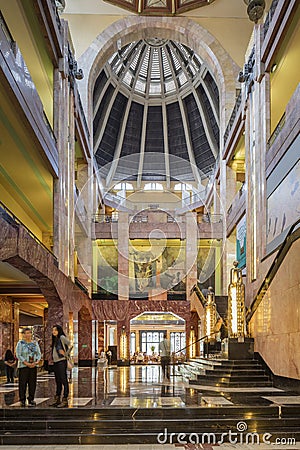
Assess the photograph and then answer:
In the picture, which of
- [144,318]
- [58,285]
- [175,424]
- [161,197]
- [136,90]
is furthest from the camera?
[161,197]

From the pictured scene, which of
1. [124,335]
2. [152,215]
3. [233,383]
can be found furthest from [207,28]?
[233,383]

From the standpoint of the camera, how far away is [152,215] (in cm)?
3012

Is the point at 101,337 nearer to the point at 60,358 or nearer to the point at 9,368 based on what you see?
the point at 9,368

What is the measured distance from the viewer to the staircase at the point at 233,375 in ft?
36.8

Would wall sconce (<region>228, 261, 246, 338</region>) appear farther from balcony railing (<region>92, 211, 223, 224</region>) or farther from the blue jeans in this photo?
balcony railing (<region>92, 211, 223, 224</region>)

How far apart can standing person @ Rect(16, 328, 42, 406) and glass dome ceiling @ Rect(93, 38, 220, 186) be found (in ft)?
88.3

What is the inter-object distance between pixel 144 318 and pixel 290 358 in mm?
19024

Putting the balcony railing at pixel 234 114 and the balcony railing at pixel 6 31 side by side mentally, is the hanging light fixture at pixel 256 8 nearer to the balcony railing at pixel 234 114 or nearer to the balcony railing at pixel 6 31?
the balcony railing at pixel 234 114

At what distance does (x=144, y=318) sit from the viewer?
95.8 feet

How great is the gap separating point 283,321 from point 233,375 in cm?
152

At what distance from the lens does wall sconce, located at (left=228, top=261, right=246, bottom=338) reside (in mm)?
13086

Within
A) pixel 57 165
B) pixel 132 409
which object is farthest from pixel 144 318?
pixel 132 409

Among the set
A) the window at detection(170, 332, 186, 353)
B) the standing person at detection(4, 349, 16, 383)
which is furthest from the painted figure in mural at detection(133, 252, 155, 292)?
the standing person at detection(4, 349, 16, 383)

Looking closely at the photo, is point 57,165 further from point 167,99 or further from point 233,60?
point 167,99
